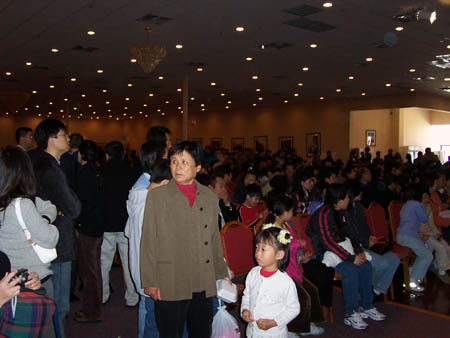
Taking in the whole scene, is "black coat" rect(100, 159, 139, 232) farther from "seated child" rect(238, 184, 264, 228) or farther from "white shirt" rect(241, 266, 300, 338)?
"white shirt" rect(241, 266, 300, 338)

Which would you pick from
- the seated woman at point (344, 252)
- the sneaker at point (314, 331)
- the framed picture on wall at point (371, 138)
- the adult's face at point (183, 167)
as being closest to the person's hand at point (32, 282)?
the adult's face at point (183, 167)

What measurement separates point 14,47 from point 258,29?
6.33 metres

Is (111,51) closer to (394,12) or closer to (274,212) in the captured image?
(394,12)

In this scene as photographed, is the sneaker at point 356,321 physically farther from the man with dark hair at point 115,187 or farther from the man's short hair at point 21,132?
the man's short hair at point 21,132

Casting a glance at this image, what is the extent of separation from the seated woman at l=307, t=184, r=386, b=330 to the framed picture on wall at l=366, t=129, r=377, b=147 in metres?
16.5

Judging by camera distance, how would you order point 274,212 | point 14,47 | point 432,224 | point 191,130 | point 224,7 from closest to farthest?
1. point 274,212
2. point 432,224
3. point 224,7
4. point 14,47
5. point 191,130

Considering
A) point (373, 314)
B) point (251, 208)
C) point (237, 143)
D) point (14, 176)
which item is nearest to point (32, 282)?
point (14, 176)

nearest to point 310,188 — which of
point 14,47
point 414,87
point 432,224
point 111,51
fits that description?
point 432,224

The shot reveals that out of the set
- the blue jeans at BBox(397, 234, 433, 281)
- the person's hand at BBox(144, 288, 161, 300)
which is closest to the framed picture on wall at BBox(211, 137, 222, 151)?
the blue jeans at BBox(397, 234, 433, 281)

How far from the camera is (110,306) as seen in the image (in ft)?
14.9

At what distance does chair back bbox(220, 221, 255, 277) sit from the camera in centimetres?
400

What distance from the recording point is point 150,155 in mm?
3262

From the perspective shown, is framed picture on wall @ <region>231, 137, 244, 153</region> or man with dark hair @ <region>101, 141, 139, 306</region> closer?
man with dark hair @ <region>101, 141, 139, 306</region>

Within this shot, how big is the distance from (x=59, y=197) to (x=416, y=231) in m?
4.53
